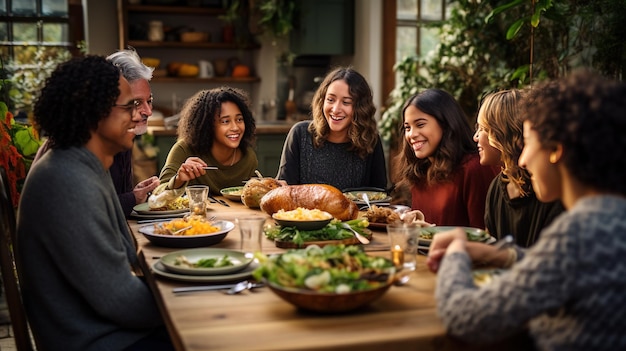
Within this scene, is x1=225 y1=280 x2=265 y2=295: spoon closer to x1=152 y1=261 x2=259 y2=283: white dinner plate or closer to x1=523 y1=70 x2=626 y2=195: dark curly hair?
x1=152 y1=261 x2=259 y2=283: white dinner plate

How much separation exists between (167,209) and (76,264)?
1.06 m

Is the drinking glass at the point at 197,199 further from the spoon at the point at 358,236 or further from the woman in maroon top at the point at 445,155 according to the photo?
the woman in maroon top at the point at 445,155

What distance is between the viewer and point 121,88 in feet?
6.27

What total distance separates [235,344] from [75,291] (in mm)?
651

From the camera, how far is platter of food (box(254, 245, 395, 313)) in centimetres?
143

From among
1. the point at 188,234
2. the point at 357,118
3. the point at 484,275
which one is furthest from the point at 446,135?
the point at 484,275

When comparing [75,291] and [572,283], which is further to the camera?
[75,291]

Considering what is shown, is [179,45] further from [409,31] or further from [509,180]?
[509,180]

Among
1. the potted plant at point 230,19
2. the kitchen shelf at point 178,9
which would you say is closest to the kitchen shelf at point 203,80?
the potted plant at point 230,19

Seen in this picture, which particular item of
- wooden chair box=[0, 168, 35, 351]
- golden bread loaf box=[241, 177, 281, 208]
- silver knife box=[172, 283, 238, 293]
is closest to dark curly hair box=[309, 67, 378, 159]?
golden bread loaf box=[241, 177, 281, 208]

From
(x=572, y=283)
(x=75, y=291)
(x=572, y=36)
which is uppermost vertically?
(x=572, y=36)

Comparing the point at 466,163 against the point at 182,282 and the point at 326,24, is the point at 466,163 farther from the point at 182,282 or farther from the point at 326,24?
the point at 326,24

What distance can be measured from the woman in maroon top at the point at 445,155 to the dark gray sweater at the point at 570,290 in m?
1.64

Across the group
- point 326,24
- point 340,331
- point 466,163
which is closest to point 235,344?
point 340,331
